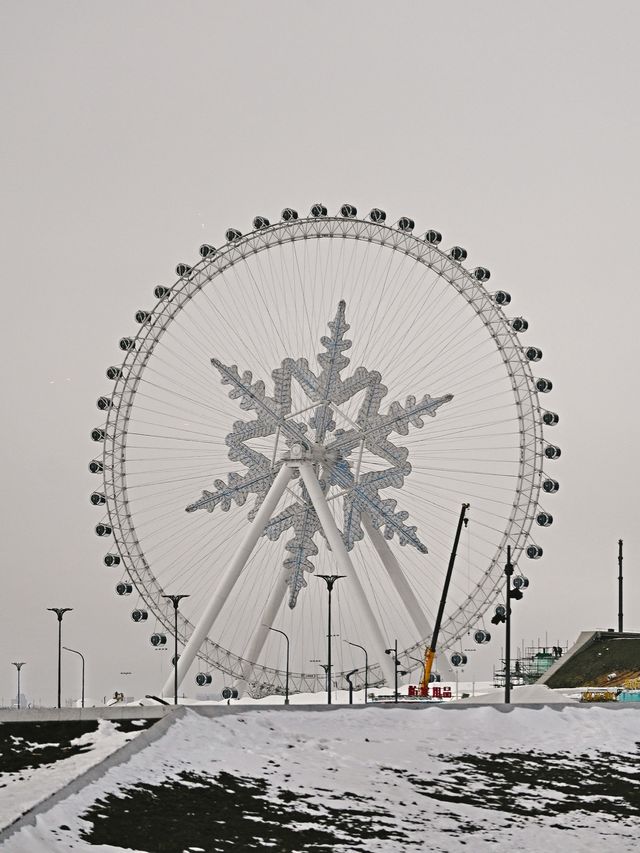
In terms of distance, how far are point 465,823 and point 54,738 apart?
1360cm

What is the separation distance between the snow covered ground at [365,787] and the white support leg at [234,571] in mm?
22640

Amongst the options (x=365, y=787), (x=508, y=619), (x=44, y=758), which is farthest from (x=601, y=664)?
(x=44, y=758)

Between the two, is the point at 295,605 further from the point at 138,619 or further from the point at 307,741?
the point at 307,741

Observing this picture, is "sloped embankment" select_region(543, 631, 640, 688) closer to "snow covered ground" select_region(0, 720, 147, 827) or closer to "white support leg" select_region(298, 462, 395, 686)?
"white support leg" select_region(298, 462, 395, 686)

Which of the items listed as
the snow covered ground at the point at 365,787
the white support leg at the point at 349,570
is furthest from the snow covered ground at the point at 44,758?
the white support leg at the point at 349,570

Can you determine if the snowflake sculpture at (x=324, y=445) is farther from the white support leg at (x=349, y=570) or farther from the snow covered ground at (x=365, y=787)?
the snow covered ground at (x=365, y=787)

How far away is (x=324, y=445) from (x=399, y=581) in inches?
326

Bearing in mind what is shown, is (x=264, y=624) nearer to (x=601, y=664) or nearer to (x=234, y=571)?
(x=234, y=571)

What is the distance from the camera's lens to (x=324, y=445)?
8531cm

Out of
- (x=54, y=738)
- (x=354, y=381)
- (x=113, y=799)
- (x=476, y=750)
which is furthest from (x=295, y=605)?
(x=113, y=799)

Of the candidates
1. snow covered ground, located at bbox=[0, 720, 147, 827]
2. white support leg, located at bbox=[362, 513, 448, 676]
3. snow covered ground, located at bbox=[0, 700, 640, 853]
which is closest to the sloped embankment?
white support leg, located at bbox=[362, 513, 448, 676]

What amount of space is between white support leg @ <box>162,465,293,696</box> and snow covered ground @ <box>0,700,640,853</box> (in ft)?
74.3

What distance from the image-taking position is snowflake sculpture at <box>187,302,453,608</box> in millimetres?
83312

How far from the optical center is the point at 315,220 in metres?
86.1
